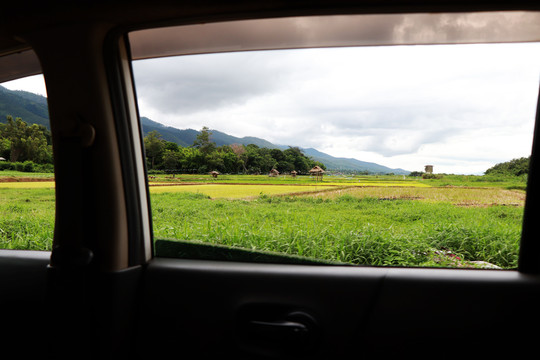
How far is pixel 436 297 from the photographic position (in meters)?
1.21

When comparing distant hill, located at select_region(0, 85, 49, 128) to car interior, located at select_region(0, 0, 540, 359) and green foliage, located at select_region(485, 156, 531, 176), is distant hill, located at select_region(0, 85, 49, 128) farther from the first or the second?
green foliage, located at select_region(485, 156, 531, 176)

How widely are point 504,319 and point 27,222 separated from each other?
7.74 feet

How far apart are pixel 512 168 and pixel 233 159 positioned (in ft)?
4.43

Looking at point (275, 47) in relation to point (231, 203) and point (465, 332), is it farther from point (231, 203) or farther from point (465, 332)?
point (465, 332)

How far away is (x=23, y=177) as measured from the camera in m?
1.83

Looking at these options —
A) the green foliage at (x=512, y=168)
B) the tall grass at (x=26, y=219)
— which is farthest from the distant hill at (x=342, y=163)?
the tall grass at (x=26, y=219)

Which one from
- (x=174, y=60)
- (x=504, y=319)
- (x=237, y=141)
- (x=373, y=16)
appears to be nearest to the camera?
(x=504, y=319)

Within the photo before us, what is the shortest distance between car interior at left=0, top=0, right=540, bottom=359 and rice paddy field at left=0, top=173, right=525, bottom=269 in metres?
0.15

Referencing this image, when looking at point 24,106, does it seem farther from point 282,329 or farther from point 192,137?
point 282,329

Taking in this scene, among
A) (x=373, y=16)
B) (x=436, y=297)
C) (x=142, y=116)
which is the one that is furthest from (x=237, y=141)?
(x=436, y=297)

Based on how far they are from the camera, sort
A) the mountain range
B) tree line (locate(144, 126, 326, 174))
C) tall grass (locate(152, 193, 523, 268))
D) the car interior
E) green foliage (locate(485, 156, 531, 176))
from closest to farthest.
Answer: the car interior
green foliage (locate(485, 156, 531, 176))
tall grass (locate(152, 193, 523, 268))
the mountain range
tree line (locate(144, 126, 326, 174))

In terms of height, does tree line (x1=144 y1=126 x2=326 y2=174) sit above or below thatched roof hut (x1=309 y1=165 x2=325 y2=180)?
above

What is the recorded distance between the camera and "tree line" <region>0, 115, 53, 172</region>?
1.72m

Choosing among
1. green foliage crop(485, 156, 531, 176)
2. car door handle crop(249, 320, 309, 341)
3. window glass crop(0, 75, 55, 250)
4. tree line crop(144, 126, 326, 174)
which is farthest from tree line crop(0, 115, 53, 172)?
green foliage crop(485, 156, 531, 176)
